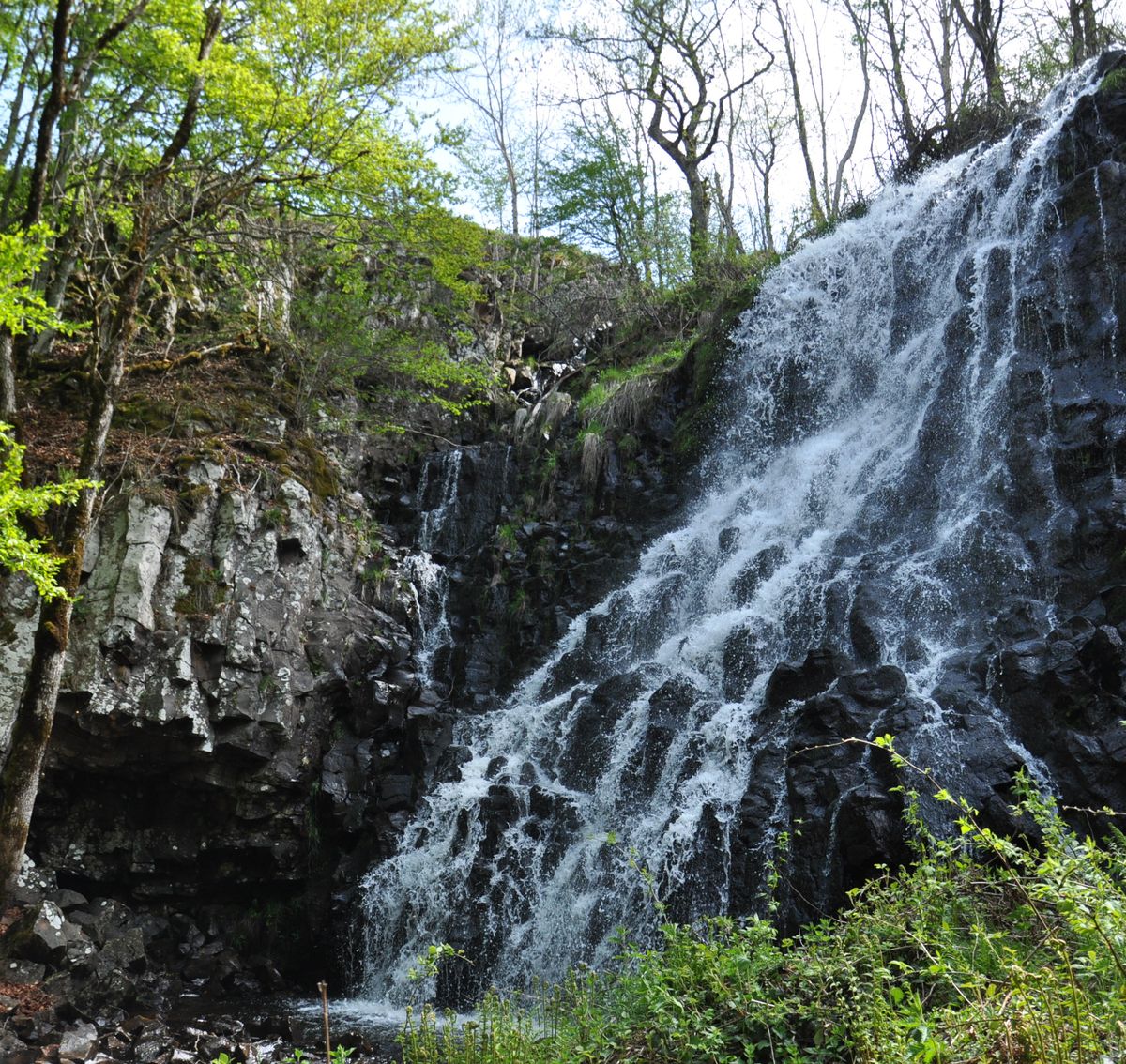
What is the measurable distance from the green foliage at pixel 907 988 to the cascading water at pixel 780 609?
2243 mm

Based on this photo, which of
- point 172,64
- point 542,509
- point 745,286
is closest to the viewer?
point 172,64

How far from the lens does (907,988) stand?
12.0ft

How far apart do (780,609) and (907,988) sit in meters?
7.56

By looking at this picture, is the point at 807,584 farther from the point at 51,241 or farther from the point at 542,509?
the point at 51,241

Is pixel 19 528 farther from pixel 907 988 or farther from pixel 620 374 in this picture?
pixel 620 374

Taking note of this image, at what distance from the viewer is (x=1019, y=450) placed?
36.0ft

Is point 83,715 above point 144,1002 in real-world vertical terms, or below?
above

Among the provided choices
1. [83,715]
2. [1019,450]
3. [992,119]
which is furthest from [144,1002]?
[992,119]

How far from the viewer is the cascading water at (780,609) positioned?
29.7 ft

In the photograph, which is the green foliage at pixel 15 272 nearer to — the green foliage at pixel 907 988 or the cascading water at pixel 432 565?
the green foliage at pixel 907 988

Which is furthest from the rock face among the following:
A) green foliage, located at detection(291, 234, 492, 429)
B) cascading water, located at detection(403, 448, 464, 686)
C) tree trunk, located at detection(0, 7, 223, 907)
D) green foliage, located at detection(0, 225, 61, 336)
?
green foliage, located at detection(0, 225, 61, 336)

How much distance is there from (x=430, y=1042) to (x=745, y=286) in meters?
14.3

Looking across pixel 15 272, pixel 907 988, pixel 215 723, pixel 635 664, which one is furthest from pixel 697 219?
pixel 907 988

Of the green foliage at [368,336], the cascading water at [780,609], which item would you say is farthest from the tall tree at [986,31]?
the green foliage at [368,336]
